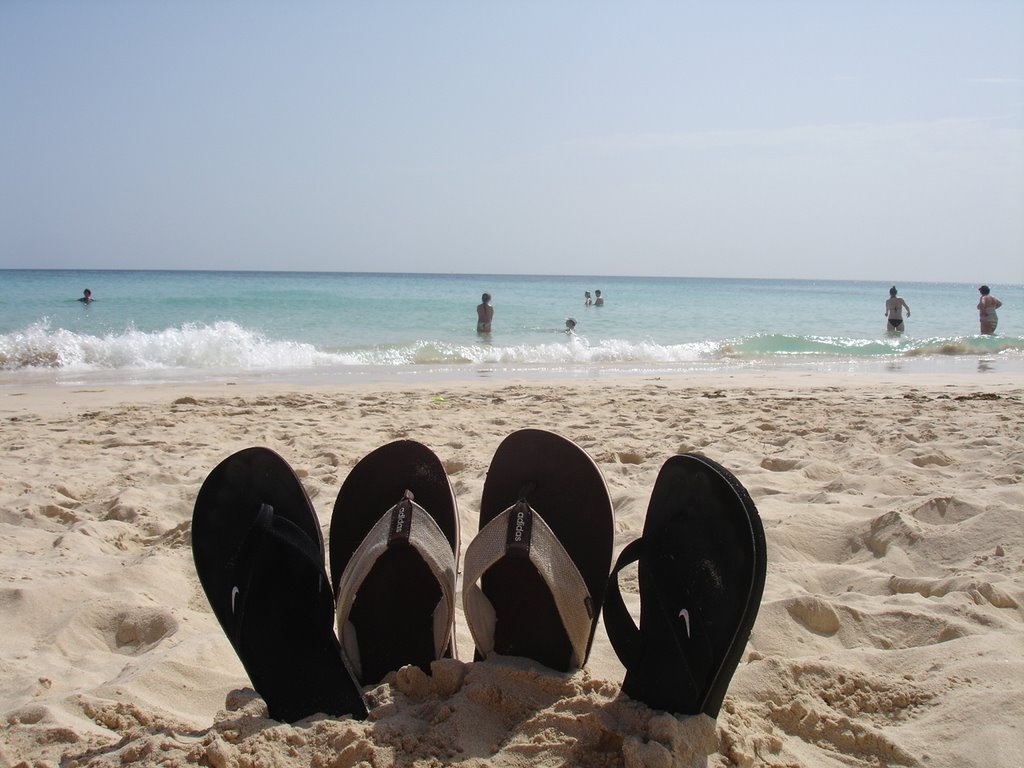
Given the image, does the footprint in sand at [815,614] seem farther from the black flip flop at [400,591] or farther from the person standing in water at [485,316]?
the person standing in water at [485,316]

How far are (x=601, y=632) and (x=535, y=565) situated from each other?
443 millimetres

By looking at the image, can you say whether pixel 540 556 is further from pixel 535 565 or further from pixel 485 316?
pixel 485 316

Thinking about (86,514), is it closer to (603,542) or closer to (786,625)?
(603,542)

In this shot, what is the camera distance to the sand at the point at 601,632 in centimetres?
117

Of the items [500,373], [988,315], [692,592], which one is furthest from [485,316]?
[692,592]

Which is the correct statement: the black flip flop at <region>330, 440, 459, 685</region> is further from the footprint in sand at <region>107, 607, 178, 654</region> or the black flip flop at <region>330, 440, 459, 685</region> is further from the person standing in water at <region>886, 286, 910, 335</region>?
the person standing in water at <region>886, 286, 910, 335</region>

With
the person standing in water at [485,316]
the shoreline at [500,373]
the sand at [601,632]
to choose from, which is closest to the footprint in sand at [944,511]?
the sand at [601,632]

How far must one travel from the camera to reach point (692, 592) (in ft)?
4.33

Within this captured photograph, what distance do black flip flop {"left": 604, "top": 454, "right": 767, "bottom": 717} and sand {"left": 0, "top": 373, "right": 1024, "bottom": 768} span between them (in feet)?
0.20

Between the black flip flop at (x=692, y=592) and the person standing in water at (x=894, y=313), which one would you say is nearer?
the black flip flop at (x=692, y=592)

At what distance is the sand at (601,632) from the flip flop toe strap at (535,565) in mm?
102

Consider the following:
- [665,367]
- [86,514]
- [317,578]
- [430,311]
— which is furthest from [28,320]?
[317,578]

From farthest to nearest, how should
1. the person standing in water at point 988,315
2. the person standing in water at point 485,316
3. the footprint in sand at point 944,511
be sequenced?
the person standing in water at point 485,316
the person standing in water at point 988,315
the footprint in sand at point 944,511

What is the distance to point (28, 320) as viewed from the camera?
14.8m
